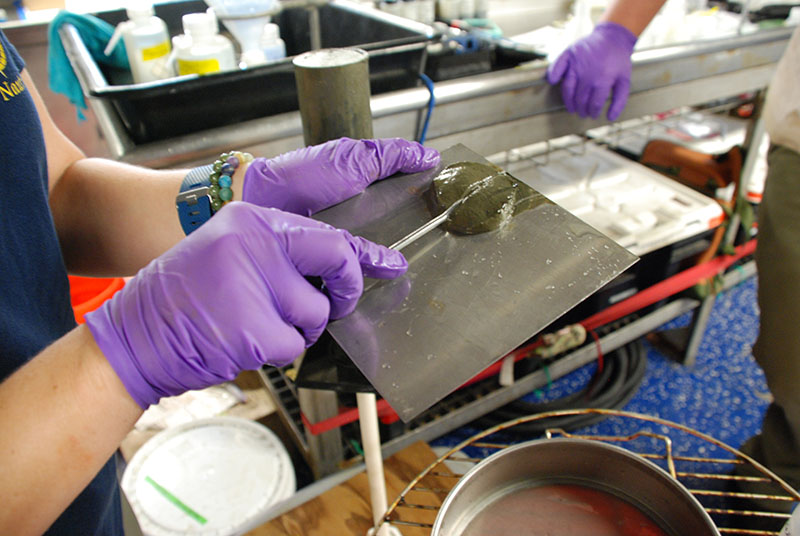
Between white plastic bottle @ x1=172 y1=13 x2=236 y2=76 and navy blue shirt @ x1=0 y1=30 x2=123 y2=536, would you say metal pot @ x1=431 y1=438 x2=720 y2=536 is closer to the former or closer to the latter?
navy blue shirt @ x1=0 y1=30 x2=123 y2=536

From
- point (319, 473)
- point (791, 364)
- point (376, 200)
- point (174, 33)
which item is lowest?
point (319, 473)

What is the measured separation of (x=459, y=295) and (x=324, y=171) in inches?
11.7

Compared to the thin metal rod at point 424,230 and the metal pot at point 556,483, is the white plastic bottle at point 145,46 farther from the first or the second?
the metal pot at point 556,483

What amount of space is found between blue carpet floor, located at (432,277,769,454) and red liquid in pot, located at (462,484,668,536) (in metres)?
1.21

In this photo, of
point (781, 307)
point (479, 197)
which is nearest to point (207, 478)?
point (479, 197)

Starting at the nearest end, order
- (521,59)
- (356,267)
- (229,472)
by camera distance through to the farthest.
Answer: (356,267) < (229,472) < (521,59)

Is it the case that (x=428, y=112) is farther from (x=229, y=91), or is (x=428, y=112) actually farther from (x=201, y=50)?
(x=201, y=50)

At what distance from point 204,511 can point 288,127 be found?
3.19ft

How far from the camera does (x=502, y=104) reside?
1223 mm

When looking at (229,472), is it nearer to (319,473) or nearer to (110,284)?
(319,473)

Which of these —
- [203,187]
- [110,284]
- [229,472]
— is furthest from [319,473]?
[203,187]

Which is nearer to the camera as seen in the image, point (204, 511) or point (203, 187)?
point (203, 187)

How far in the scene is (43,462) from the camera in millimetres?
519

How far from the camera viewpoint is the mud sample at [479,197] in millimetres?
737
